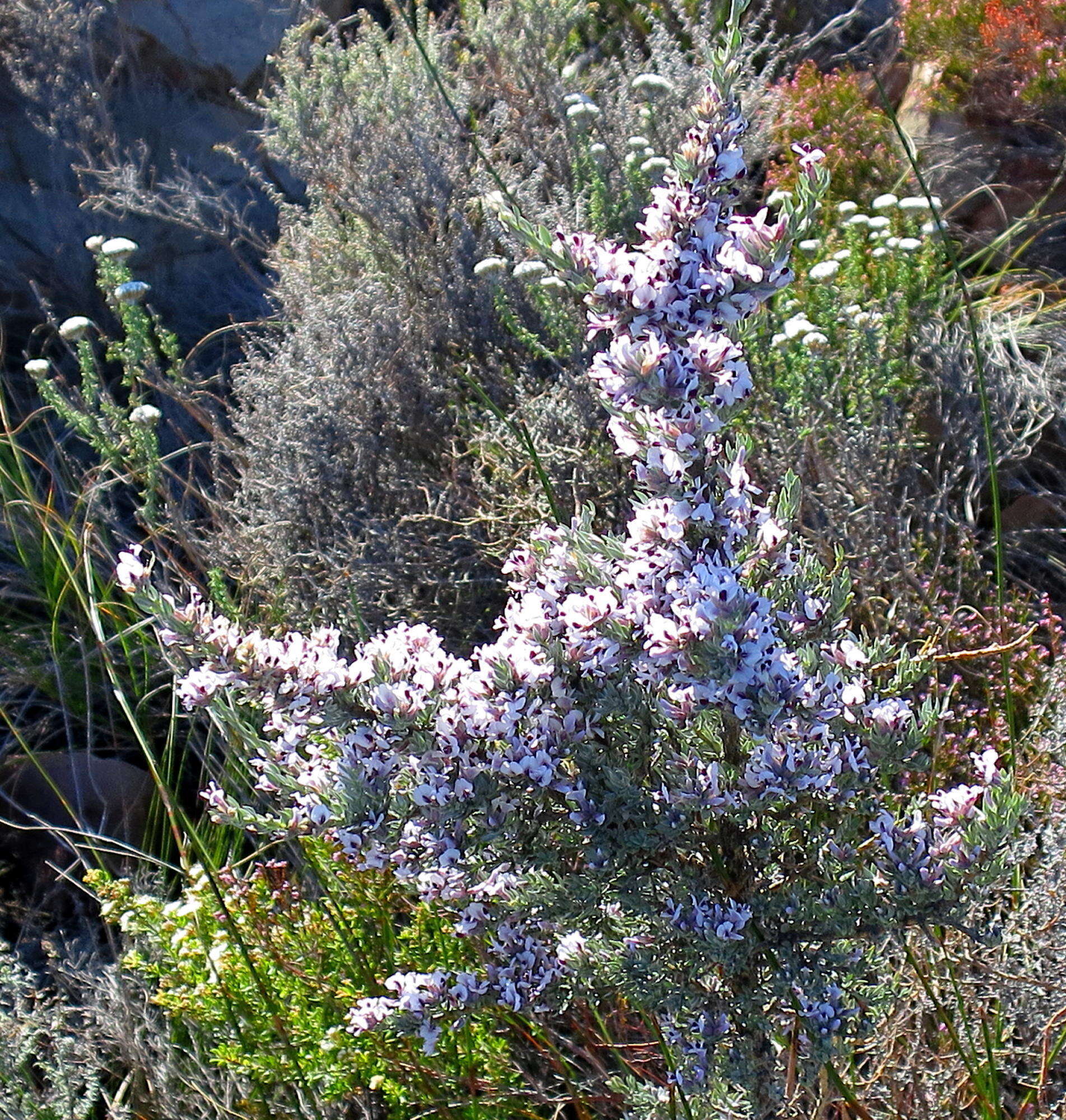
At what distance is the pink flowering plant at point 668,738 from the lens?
1.05 metres

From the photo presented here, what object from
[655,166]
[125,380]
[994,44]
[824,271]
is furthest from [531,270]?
[994,44]

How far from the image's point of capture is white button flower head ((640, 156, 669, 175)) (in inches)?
87.0

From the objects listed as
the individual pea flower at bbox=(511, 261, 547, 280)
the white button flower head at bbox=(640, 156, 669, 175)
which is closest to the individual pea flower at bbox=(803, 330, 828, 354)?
the white button flower head at bbox=(640, 156, 669, 175)

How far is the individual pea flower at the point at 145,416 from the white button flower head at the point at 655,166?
1.16 metres

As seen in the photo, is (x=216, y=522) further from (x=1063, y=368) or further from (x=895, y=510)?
(x=1063, y=368)

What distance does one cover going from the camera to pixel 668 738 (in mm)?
1284

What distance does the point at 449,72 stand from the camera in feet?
11.3

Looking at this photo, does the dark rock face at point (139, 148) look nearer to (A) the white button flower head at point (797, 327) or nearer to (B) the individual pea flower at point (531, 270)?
(B) the individual pea flower at point (531, 270)

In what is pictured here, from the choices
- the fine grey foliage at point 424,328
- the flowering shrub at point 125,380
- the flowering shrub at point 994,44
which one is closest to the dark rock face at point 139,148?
the fine grey foliage at point 424,328

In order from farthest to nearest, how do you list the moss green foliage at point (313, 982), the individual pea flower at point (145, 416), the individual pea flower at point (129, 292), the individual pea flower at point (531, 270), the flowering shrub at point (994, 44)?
the flowering shrub at point (994, 44) < the individual pea flower at point (129, 292) < the individual pea flower at point (145, 416) < the individual pea flower at point (531, 270) < the moss green foliage at point (313, 982)

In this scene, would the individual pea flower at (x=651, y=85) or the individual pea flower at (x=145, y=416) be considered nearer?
the individual pea flower at (x=145, y=416)

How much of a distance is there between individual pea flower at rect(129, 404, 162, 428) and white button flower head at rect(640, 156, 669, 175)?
1157 millimetres

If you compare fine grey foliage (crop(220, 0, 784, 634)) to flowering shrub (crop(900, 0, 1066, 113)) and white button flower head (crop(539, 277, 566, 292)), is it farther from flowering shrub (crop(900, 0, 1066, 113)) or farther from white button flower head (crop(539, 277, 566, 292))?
flowering shrub (crop(900, 0, 1066, 113))

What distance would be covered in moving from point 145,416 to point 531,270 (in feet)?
2.93
